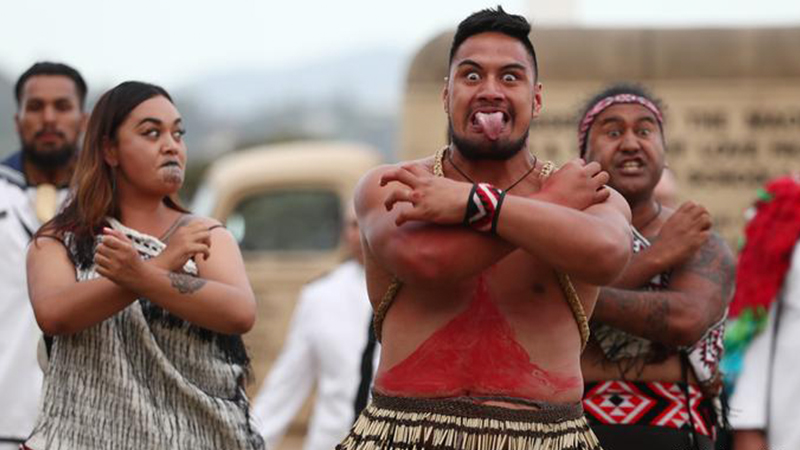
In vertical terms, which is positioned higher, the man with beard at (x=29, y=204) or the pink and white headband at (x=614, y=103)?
the pink and white headband at (x=614, y=103)

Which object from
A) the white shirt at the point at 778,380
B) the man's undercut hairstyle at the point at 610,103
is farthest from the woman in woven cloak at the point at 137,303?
the white shirt at the point at 778,380

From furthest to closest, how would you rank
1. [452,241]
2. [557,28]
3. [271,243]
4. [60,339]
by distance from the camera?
1. [271,243]
2. [557,28]
3. [60,339]
4. [452,241]

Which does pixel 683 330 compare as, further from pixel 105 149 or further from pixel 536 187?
pixel 105 149

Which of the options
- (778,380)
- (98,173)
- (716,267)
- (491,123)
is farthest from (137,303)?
(778,380)

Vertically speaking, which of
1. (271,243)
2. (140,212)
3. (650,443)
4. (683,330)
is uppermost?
(140,212)

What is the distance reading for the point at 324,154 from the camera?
560 inches

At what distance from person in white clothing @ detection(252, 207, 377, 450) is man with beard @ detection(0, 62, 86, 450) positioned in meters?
2.64

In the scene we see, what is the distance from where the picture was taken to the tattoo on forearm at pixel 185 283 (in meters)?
4.86

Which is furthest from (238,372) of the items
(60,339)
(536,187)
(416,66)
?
(416,66)

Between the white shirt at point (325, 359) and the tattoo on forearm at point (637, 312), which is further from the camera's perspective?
the white shirt at point (325, 359)

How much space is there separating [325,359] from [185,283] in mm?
4318

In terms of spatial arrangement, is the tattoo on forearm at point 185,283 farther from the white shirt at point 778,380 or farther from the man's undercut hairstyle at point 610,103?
the white shirt at point 778,380

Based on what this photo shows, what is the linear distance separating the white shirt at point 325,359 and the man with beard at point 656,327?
3825 mm

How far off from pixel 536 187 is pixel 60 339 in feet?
5.44
